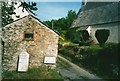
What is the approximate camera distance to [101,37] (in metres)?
32.6

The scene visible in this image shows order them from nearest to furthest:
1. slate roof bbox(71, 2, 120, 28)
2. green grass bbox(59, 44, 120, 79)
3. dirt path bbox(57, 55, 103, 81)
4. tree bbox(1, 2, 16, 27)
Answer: tree bbox(1, 2, 16, 27) → dirt path bbox(57, 55, 103, 81) → green grass bbox(59, 44, 120, 79) → slate roof bbox(71, 2, 120, 28)

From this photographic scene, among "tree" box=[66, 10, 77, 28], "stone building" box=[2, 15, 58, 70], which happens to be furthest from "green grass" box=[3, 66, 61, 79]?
"tree" box=[66, 10, 77, 28]

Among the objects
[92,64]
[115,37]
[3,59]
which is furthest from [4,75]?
[115,37]

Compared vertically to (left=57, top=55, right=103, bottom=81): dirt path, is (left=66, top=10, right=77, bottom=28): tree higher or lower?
higher

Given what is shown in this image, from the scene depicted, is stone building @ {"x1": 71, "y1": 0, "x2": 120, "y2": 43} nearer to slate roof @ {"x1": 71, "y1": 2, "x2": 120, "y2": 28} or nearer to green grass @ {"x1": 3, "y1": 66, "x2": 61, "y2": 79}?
slate roof @ {"x1": 71, "y1": 2, "x2": 120, "y2": 28}

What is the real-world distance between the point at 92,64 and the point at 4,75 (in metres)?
8.70

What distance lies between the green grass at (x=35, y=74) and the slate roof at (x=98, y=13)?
68.6 ft

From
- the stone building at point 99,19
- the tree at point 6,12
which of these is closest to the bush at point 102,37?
the stone building at point 99,19

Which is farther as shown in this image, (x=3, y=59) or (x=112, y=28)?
(x=112, y=28)

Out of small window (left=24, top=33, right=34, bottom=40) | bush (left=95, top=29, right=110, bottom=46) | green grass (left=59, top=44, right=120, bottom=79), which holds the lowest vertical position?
green grass (left=59, top=44, right=120, bottom=79)

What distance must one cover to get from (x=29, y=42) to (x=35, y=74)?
3228mm

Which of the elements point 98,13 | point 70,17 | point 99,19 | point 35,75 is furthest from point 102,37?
point 70,17

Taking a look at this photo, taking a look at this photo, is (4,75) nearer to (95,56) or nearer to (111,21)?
(95,56)

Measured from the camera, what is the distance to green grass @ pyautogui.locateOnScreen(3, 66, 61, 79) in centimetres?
1800
